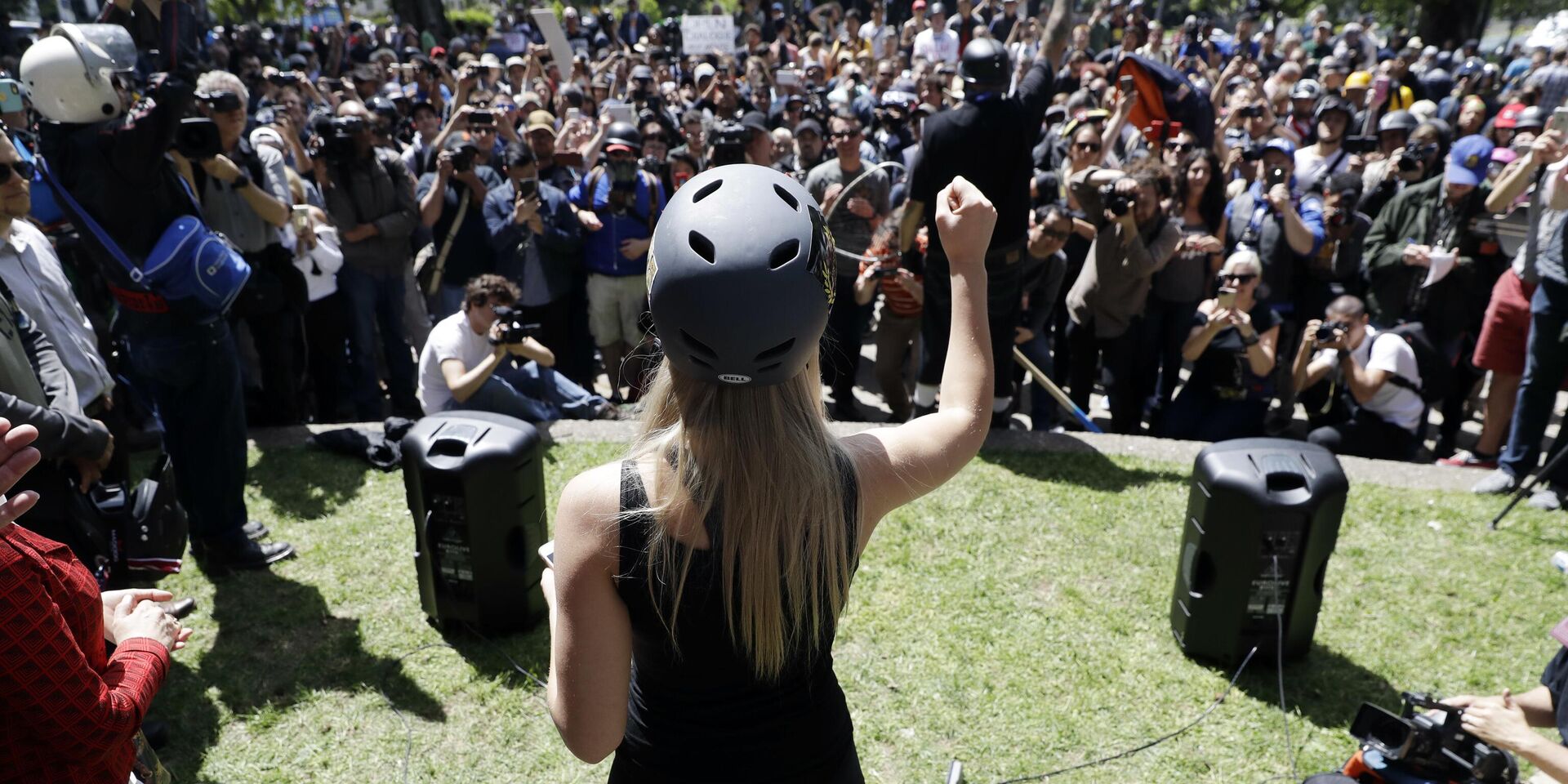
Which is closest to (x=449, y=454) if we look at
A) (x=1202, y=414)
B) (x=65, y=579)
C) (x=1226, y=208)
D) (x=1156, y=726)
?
(x=65, y=579)

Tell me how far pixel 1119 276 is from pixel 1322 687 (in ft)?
10.7

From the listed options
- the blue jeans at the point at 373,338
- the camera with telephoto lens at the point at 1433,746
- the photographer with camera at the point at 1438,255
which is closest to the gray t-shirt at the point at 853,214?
the blue jeans at the point at 373,338

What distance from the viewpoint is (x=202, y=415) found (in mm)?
4352

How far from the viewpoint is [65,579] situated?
199 cm

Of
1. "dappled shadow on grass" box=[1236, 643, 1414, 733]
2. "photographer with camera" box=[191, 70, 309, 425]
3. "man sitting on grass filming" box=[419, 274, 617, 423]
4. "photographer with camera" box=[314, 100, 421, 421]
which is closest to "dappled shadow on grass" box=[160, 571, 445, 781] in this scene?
"man sitting on grass filming" box=[419, 274, 617, 423]

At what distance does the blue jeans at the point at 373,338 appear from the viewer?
283 inches

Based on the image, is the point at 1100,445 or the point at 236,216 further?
the point at 1100,445

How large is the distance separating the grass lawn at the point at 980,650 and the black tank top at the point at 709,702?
1796 millimetres

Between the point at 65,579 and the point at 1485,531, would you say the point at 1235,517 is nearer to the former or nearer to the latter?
the point at 1485,531

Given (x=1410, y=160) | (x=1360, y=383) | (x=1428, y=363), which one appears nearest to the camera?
(x=1360, y=383)

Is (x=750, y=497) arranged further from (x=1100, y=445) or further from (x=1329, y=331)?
(x=1329, y=331)

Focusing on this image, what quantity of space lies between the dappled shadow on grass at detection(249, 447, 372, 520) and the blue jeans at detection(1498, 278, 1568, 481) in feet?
20.0

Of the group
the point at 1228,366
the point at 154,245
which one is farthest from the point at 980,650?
the point at 154,245

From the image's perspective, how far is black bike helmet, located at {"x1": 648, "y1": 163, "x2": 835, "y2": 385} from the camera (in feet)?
5.09
